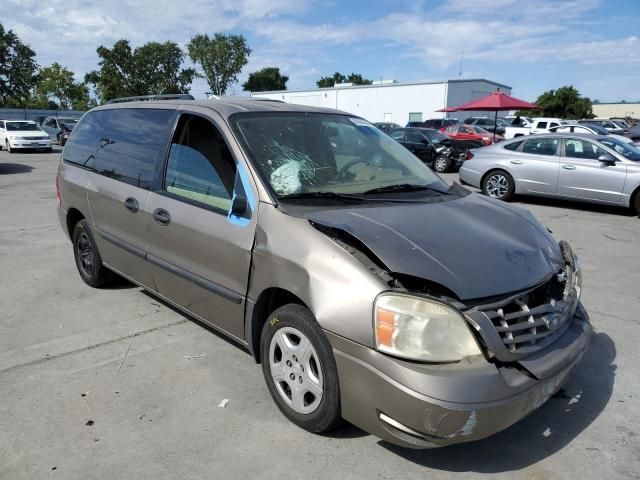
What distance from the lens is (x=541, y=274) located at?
262cm

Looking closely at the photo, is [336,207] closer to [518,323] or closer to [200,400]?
[518,323]

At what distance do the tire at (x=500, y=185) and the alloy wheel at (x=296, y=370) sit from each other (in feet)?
30.3

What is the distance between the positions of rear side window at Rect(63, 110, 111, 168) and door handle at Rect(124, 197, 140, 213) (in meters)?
0.99

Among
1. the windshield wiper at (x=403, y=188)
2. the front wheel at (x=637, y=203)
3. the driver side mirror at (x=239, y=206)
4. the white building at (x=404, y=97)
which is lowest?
the front wheel at (x=637, y=203)

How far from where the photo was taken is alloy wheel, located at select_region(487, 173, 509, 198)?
1101 centimetres

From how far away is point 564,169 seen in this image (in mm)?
10062

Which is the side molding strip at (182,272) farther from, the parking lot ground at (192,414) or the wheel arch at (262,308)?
the parking lot ground at (192,414)

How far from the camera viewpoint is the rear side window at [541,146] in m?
10.4

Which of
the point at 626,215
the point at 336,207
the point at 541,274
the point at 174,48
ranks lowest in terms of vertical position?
the point at 626,215

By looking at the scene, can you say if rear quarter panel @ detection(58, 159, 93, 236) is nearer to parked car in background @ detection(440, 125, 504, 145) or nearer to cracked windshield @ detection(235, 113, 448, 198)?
cracked windshield @ detection(235, 113, 448, 198)

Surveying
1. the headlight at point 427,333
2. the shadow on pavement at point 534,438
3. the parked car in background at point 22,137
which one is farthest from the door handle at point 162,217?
the parked car in background at point 22,137

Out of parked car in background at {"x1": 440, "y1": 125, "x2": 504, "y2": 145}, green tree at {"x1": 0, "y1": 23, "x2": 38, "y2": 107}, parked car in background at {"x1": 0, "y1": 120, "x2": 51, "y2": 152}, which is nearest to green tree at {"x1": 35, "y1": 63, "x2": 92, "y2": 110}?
green tree at {"x1": 0, "y1": 23, "x2": 38, "y2": 107}

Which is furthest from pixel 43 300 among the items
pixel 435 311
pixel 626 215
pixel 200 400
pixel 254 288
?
pixel 626 215

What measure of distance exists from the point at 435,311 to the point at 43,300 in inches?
160
